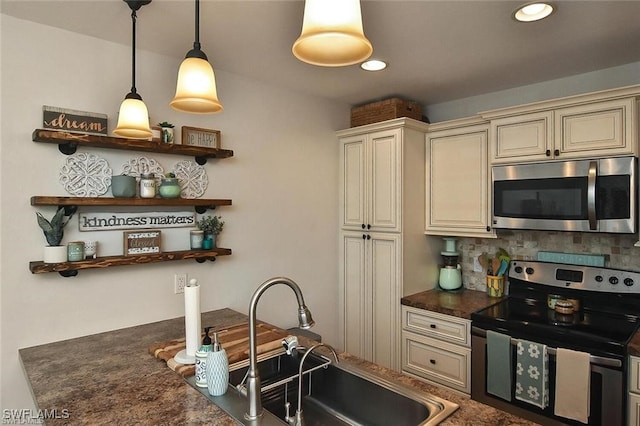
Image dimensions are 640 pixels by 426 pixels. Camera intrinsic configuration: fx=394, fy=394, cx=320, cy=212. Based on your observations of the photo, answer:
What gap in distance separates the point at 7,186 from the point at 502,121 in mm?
2787

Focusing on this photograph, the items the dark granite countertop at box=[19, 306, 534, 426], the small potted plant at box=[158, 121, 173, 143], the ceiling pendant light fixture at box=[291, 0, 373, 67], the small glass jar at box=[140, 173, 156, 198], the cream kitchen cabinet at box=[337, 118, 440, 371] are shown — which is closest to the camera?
the ceiling pendant light fixture at box=[291, 0, 373, 67]

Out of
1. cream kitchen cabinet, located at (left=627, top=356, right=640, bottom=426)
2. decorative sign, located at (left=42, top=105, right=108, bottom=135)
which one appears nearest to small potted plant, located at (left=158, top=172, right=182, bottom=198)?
decorative sign, located at (left=42, top=105, right=108, bottom=135)

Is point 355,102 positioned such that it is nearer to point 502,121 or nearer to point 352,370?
point 502,121

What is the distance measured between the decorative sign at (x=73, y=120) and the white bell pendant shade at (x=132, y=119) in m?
0.37

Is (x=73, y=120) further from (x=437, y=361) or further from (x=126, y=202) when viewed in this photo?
(x=437, y=361)

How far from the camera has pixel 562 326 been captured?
2174mm

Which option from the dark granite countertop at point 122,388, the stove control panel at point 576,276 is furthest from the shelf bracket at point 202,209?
the stove control panel at point 576,276

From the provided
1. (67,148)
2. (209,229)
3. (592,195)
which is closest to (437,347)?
(592,195)

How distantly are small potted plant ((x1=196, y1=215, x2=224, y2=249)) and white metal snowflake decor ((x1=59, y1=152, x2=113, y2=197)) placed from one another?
1.83ft

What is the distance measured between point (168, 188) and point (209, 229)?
37 centimetres

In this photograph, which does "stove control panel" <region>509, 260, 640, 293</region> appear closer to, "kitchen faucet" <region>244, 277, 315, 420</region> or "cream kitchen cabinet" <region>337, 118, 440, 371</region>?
"cream kitchen cabinet" <region>337, 118, 440, 371</region>

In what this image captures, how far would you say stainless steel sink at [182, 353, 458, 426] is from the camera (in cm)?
134

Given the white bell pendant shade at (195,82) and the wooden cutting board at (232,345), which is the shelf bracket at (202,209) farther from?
the white bell pendant shade at (195,82)

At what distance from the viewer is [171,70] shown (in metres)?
2.30
